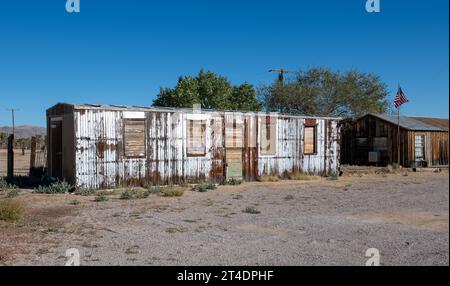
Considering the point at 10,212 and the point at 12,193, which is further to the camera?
the point at 12,193

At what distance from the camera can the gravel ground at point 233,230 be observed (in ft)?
22.6

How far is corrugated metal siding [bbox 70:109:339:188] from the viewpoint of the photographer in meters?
15.9

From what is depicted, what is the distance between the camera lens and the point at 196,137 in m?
18.4

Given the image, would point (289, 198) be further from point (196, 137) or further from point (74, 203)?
point (74, 203)

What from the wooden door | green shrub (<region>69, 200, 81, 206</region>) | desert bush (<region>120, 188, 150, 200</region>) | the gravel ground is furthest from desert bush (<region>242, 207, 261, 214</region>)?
the wooden door

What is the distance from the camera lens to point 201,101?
36844 millimetres

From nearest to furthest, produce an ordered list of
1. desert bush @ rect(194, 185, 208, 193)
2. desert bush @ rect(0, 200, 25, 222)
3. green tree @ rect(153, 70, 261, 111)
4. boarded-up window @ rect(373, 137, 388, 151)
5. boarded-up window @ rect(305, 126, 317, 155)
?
desert bush @ rect(0, 200, 25, 222) → desert bush @ rect(194, 185, 208, 193) → boarded-up window @ rect(305, 126, 317, 155) → boarded-up window @ rect(373, 137, 388, 151) → green tree @ rect(153, 70, 261, 111)

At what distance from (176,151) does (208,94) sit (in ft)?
64.4

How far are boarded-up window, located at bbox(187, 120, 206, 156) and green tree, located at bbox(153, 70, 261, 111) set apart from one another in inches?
682

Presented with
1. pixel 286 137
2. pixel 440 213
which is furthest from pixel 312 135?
pixel 440 213

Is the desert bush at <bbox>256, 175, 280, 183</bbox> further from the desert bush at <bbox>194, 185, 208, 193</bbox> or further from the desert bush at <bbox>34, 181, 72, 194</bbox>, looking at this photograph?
the desert bush at <bbox>34, 181, 72, 194</bbox>

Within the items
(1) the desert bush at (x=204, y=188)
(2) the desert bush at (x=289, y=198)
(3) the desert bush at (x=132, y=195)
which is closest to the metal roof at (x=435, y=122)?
(1) the desert bush at (x=204, y=188)

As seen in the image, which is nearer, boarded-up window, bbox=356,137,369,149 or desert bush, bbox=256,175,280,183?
desert bush, bbox=256,175,280,183

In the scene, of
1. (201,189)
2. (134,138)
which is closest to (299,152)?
(201,189)
